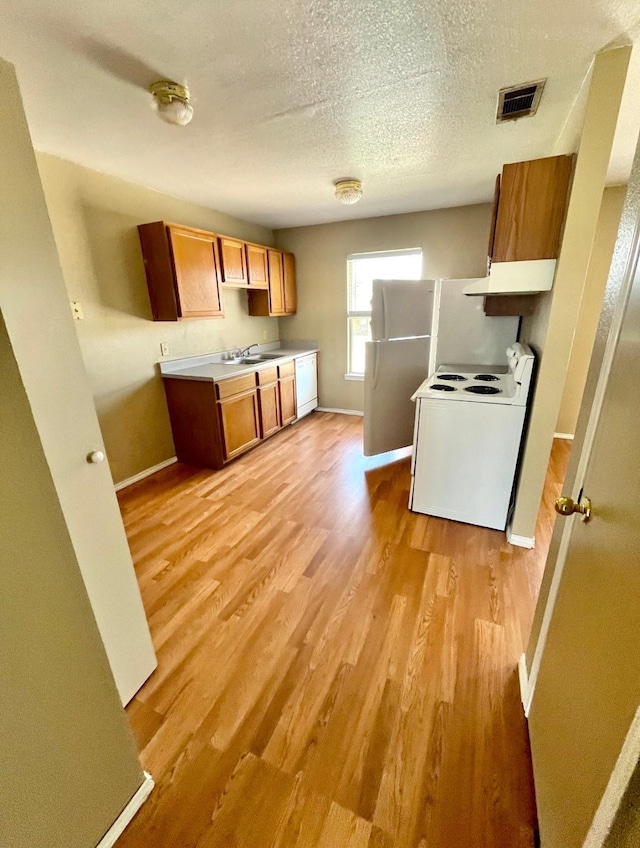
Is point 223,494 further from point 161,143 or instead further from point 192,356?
point 161,143

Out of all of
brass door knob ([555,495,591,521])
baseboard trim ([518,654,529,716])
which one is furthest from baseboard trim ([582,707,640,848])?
baseboard trim ([518,654,529,716])

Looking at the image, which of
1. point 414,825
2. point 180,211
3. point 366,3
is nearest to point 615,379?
point 414,825

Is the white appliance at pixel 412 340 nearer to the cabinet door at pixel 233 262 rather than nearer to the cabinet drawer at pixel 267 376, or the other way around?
the cabinet drawer at pixel 267 376

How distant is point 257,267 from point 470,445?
2985 millimetres

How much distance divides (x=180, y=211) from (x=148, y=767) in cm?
379

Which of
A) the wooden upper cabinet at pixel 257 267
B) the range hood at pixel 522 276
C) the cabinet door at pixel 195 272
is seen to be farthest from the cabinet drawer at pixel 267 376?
the range hood at pixel 522 276

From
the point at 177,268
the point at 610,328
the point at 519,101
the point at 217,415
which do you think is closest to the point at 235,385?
the point at 217,415

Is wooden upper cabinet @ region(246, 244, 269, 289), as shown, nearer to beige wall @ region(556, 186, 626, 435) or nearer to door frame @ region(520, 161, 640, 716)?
beige wall @ region(556, 186, 626, 435)

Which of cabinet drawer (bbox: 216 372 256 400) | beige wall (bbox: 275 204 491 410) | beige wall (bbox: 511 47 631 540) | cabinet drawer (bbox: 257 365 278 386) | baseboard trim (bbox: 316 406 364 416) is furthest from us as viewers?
baseboard trim (bbox: 316 406 364 416)

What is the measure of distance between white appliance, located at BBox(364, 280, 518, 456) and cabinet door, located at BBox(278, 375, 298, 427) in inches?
48.3

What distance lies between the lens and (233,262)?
3381mm

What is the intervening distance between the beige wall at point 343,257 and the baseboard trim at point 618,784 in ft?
13.3

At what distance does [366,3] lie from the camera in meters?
→ 1.11

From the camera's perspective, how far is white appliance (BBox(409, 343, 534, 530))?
2.03m
